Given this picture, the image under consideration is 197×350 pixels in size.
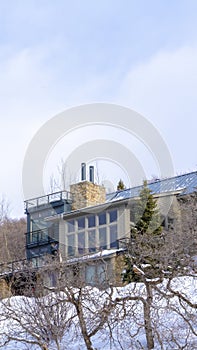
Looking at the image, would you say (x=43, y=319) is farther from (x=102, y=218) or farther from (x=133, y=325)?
(x=102, y=218)

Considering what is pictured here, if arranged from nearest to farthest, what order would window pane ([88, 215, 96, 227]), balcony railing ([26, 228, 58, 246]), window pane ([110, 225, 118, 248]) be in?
window pane ([110, 225, 118, 248]) → window pane ([88, 215, 96, 227]) → balcony railing ([26, 228, 58, 246])

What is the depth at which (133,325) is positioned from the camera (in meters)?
11.8

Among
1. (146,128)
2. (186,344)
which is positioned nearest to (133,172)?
(146,128)

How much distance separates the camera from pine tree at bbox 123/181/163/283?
12.6 metres

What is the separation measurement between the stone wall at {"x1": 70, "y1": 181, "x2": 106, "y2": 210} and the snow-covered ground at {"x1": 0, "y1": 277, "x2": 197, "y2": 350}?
45.8 ft

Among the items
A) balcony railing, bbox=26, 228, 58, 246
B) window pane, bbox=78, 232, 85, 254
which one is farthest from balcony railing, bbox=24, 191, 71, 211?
window pane, bbox=78, 232, 85, 254

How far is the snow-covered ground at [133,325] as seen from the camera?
34.5ft

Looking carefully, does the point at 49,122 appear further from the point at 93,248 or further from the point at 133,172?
the point at 93,248

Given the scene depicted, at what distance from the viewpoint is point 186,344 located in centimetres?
995

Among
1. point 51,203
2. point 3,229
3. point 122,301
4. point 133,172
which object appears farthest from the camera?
point 3,229

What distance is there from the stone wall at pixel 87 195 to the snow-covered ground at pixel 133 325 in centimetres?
1395

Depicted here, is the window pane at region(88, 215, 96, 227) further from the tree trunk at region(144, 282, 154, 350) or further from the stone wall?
the tree trunk at region(144, 282, 154, 350)

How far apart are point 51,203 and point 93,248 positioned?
5416 mm

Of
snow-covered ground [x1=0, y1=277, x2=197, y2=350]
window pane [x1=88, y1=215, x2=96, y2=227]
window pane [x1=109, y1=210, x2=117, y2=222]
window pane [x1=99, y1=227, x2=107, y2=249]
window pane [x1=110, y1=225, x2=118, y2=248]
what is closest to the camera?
snow-covered ground [x1=0, y1=277, x2=197, y2=350]
